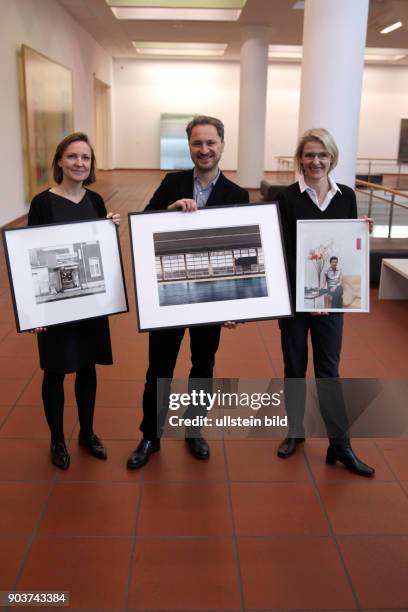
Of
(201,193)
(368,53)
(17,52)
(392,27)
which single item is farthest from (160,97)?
(201,193)

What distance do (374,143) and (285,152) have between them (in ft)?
11.4

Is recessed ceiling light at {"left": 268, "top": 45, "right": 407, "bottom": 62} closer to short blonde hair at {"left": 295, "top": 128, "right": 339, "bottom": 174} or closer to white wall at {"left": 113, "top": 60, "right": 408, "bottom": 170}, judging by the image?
white wall at {"left": 113, "top": 60, "right": 408, "bottom": 170}

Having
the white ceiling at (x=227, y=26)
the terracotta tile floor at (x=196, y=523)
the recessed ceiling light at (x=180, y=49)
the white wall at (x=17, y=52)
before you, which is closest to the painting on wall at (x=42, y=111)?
the white wall at (x=17, y=52)

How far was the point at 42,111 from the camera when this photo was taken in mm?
10883

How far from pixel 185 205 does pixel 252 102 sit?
12725 mm

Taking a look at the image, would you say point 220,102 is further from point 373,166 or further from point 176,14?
point 176,14

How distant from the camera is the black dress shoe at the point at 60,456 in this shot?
10.0 ft

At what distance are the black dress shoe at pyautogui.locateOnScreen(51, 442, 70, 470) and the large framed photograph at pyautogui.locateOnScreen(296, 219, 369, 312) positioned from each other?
1.46m

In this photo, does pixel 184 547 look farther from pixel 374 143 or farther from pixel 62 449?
pixel 374 143

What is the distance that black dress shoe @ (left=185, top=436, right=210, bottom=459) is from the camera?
10.5ft

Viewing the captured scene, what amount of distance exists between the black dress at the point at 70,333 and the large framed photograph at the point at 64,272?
0.08 meters

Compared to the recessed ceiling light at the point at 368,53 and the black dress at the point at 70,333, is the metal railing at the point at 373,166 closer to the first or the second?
the recessed ceiling light at the point at 368,53

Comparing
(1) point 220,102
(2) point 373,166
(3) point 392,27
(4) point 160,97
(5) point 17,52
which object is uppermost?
(3) point 392,27

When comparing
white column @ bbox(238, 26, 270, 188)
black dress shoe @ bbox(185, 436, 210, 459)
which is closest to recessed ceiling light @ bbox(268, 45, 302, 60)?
white column @ bbox(238, 26, 270, 188)
